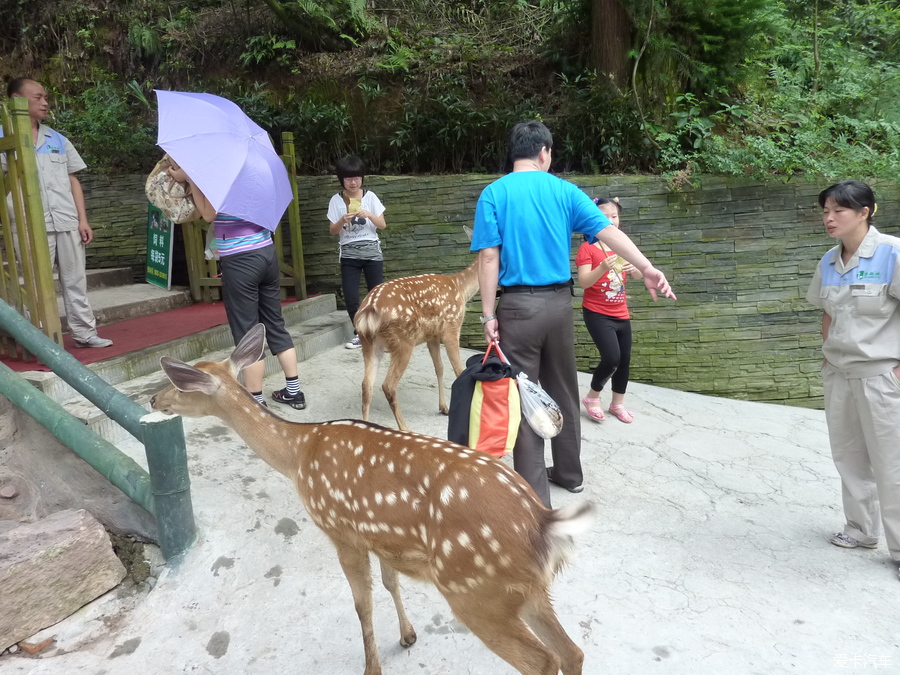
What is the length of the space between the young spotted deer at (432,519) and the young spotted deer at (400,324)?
192 cm

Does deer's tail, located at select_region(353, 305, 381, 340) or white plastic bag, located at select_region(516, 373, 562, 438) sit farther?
deer's tail, located at select_region(353, 305, 381, 340)

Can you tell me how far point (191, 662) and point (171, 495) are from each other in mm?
757

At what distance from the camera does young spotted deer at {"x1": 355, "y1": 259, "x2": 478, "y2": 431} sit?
15.5ft

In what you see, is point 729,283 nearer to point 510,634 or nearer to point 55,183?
point 510,634

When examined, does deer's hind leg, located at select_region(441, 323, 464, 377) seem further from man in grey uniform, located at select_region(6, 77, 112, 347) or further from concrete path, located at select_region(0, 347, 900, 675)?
man in grey uniform, located at select_region(6, 77, 112, 347)

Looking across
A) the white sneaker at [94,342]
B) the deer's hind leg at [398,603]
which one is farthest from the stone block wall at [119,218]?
the deer's hind leg at [398,603]

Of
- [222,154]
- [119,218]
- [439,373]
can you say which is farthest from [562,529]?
[119,218]

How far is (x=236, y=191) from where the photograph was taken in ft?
13.0

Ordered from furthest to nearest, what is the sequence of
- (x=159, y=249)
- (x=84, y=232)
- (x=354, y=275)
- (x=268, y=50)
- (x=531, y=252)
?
(x=268, y=50), (x=159, y=249), (x=354, y=275), (x=84, y=232), (x=531, y=252)

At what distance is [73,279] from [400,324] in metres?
2.59

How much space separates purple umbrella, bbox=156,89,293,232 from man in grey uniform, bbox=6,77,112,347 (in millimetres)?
1679

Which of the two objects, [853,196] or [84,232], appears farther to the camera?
[84,232]

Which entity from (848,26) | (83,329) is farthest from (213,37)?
(848,26)

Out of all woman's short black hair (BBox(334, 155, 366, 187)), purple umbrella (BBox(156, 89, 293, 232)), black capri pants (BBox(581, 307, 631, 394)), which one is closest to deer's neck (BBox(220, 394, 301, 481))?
purple umbrella (BBox(156, 89, 293, 232))
